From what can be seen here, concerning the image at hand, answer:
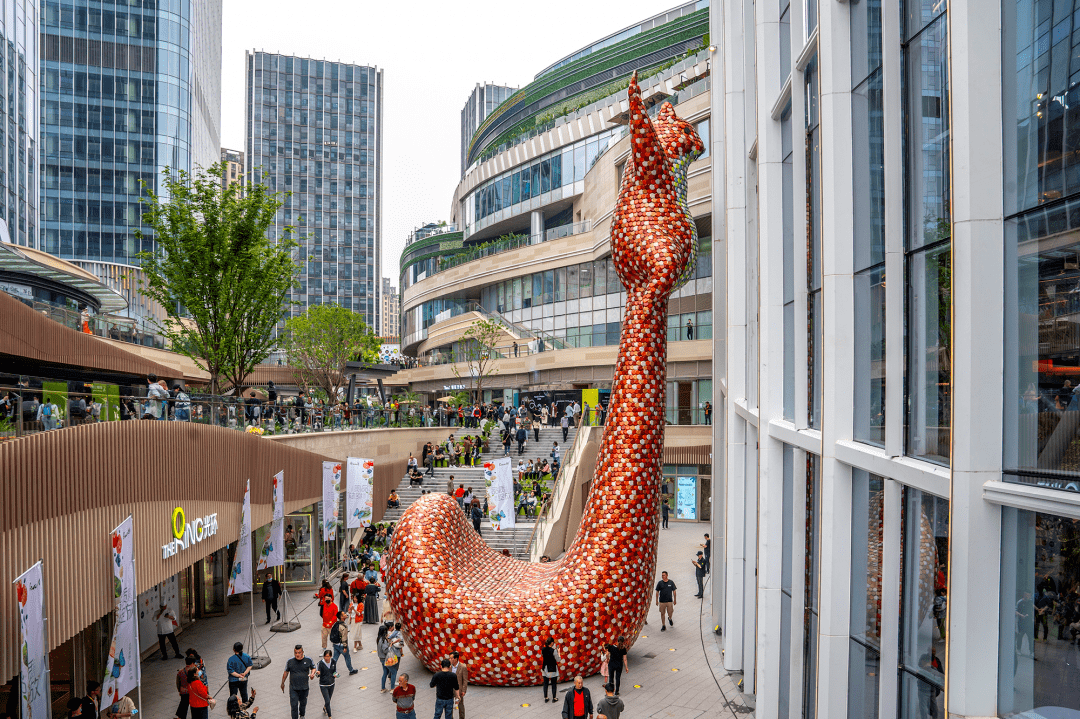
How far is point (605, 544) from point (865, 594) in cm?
586

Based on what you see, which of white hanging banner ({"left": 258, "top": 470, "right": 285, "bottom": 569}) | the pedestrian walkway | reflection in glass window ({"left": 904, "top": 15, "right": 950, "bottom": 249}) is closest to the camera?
reflection in glass window ({"left": 904, "top": 15, "right": 950, "bottom": 249})

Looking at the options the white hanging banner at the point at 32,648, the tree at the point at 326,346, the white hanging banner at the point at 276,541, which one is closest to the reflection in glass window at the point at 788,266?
the white hanging banner at the point at 32,648

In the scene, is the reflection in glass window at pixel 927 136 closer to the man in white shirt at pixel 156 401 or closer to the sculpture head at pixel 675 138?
the sculpture head at pixel 675 138

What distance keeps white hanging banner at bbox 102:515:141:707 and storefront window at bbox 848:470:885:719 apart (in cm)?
772

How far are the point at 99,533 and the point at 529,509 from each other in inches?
632

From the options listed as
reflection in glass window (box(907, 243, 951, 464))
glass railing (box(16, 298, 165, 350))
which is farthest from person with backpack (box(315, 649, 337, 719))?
glass railing (box(16, 298, 165, 350))

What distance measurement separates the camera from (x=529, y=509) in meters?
24.6

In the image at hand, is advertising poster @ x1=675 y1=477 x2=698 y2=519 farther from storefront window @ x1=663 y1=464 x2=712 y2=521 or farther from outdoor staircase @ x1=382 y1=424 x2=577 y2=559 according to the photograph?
outdoor staircase @ x1=382 y1=424 x2=577 y2=559

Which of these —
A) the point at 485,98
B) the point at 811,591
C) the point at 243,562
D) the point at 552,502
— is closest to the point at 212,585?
the point at 243,562

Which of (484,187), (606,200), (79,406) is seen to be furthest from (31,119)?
(79,406)

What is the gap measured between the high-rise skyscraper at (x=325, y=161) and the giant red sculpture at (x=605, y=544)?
116095mm

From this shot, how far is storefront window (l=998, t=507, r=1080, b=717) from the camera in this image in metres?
4.15

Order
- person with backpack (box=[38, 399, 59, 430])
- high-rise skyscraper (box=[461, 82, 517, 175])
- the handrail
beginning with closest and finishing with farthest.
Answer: person with backpack (box=[38, 399, 59, 430]) → the handrail → high-rise skyscraper (box=[461, 82, 517, 175])

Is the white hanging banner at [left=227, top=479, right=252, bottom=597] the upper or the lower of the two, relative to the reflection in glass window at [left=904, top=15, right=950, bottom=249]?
lower
